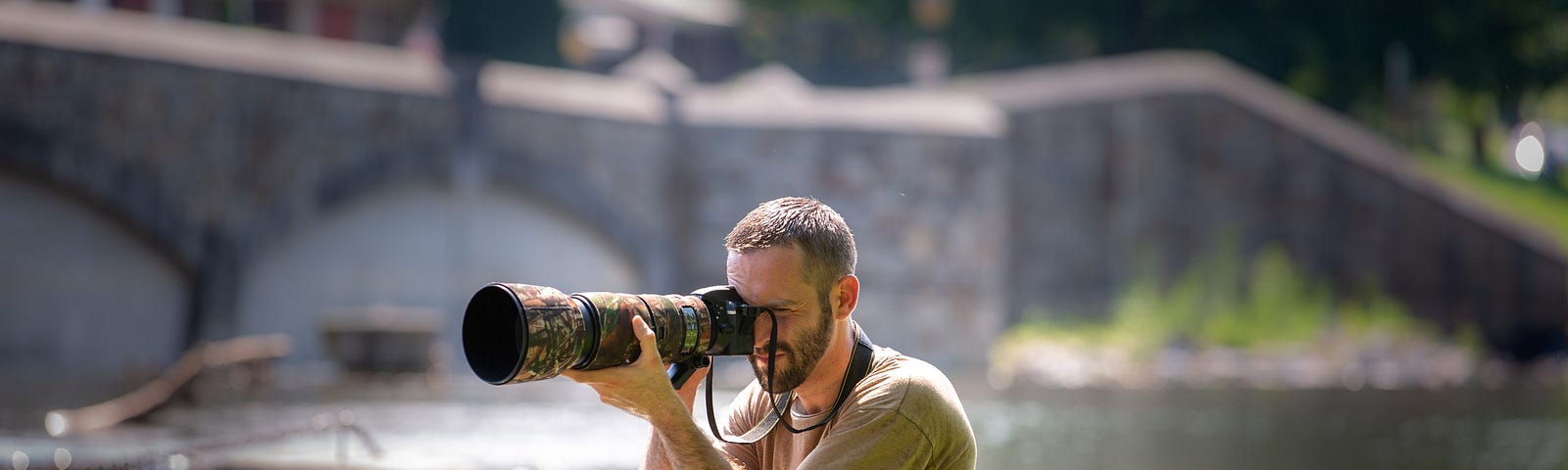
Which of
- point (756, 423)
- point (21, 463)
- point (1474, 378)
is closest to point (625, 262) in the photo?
point (1474, 378)

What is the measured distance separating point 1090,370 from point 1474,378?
630 cm

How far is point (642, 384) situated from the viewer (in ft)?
8.36

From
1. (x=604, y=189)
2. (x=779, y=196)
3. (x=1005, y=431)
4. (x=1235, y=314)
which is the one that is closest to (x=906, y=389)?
(x=1005, y=431)

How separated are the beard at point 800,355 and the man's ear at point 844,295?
2cm

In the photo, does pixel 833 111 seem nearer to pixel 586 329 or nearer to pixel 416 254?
pixel 416 254

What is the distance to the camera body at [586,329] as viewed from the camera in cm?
234

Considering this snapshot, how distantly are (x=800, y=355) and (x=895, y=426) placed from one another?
0.18m

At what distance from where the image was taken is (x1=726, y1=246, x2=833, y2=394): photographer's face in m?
2.67

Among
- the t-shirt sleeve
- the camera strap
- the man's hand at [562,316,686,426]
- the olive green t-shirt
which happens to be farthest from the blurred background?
the man's hand at [562,316,686,426]

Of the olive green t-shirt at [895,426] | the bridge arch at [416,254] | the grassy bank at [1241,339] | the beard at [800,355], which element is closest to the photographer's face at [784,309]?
the beard at [800,355]

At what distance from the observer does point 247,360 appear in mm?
14234

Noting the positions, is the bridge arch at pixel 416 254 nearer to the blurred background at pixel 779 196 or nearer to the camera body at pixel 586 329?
the blurred background at pixel 779 196

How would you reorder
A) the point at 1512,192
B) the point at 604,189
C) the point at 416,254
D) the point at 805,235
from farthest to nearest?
the point at 1512,192 → the point at 604,189 → the point at 416,254 → the point at 805,235

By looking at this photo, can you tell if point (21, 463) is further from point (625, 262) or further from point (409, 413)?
point (625, 262)
